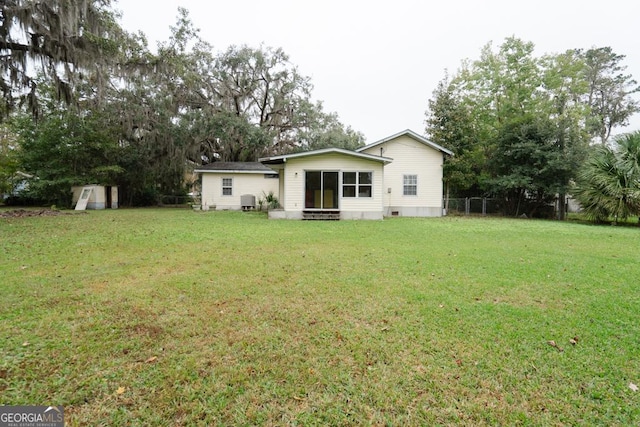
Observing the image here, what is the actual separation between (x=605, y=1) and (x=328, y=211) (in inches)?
746

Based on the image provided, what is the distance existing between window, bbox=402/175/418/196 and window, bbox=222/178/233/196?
10.3 m

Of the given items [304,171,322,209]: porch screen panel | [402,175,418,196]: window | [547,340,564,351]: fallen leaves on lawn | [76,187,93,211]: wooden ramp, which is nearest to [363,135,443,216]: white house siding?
[402,175,418,196]: window

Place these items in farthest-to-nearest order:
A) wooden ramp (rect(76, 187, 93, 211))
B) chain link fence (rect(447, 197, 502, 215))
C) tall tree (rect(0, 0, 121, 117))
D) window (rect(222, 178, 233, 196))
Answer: window (rect(222, 178, 233, 196)), chain link fence (rect(447, 197, 502, 215)), wooden ramp (rect(76, 187, 93, 211)), tall tree (rect(0, 0, 121, 117))

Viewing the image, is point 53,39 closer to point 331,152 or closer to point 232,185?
point 232,185

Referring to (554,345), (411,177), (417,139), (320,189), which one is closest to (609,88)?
(417,139)

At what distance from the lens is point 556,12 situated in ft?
61.2

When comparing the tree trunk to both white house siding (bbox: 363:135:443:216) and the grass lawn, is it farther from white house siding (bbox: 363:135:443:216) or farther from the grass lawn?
the grass lawn

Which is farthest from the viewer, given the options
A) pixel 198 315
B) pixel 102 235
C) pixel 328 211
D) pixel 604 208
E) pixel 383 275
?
pixel 328 211

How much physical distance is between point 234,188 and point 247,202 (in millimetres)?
1250

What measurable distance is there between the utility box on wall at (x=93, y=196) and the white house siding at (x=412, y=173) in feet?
53.2

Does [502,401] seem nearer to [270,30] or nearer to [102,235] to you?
[102,235]

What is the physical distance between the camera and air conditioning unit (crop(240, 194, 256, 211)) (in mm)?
18156

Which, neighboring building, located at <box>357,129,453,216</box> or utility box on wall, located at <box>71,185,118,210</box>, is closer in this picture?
neighboring building, located at <box>357,129,453,216</box>

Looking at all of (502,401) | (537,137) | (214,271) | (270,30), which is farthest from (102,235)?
(270,30)
